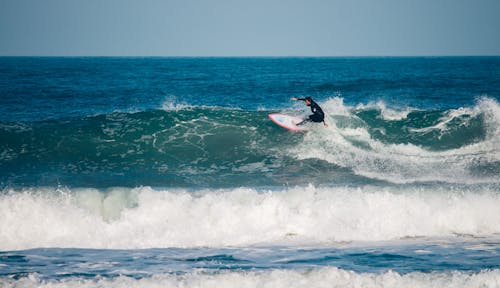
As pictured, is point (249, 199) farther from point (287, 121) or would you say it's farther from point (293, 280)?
point (287, 121)

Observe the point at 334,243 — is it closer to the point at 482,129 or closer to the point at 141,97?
the point at 482,129

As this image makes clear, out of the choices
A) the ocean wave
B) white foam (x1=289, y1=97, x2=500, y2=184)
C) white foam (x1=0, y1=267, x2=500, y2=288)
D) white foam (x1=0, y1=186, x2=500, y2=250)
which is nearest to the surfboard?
the ocean wave

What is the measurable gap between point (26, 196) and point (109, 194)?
72.0 inches

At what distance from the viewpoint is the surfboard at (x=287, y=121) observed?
18.7 meters

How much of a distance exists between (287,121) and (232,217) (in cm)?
837

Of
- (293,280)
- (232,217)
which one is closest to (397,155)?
(232,217)

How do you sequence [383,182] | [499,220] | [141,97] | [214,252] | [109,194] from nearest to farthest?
[214,252]
[499,220]
[109,194]
[383,182]
[141,97]

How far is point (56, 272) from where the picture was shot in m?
8.12

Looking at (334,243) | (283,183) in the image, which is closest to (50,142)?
(283,183)

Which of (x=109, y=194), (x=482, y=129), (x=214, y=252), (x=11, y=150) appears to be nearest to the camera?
(x=214, y=252)

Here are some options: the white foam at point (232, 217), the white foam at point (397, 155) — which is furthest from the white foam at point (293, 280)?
the white foam at point (397, 155)

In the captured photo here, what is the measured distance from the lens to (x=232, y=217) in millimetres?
11227

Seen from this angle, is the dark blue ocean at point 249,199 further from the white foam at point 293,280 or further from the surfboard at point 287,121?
the surfboard at point 287,121

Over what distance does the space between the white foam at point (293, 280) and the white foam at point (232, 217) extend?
95.0 inches
